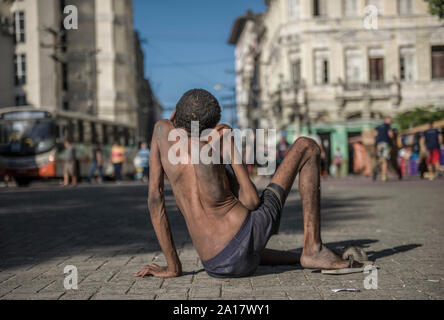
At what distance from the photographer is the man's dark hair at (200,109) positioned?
12.0 feet

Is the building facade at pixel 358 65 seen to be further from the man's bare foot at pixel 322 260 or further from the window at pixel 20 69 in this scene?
the man's bare foot at pixel 322 260

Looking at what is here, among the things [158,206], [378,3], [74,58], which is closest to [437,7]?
[158,206]

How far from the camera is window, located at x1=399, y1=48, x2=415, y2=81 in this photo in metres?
38.1

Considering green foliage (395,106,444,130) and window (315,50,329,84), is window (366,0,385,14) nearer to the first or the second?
window (315,50,329,84)

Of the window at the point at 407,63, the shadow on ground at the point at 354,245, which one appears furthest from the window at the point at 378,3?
the shadow on ground at the point at 354,245

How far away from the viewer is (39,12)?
44094mm

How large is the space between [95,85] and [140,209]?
40.9m

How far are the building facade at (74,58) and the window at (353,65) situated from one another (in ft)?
62.3

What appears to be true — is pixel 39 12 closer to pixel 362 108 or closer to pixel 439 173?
pixel 362 108

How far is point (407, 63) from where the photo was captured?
125 feet

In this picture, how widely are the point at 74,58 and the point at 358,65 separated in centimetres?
2496

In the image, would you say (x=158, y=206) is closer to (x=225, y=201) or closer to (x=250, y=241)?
(x=225, y=201)

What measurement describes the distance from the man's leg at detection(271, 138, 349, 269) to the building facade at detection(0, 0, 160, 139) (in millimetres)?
40982
